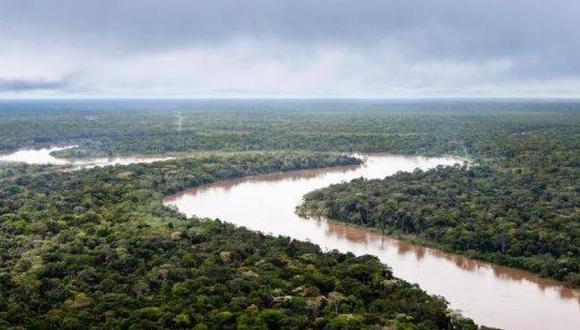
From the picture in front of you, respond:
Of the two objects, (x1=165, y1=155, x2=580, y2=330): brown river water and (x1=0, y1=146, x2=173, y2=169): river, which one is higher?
(x1=165, y1=155, x2=580, y2=330): brown river water

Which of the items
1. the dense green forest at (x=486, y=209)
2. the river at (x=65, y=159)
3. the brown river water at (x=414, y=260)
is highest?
the dense green forest at (x=486, y=209)

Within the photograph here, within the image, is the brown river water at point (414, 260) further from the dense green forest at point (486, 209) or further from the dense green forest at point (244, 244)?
the dense green forest at point (244, 244)

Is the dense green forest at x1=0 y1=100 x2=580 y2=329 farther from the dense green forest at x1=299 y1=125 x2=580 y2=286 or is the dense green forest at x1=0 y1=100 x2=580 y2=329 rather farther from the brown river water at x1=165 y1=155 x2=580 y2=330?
the brown river water at x1=165 y1=155 x2=580 y2=330

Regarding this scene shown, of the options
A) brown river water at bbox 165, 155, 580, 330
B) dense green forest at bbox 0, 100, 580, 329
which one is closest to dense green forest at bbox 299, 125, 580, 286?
dense green forest at bbox 0, 100, 580, 329

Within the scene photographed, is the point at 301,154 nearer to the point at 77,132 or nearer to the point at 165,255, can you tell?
the point at 165,255

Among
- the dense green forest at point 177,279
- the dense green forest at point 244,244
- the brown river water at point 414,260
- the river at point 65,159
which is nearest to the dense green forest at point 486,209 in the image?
the dense green forest at point 244,244

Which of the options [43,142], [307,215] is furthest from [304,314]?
[43,142]
